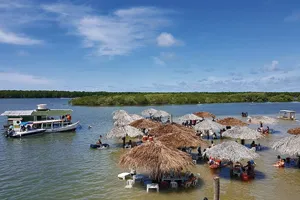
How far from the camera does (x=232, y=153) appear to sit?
1709 cm

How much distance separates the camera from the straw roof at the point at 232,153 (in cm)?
1692

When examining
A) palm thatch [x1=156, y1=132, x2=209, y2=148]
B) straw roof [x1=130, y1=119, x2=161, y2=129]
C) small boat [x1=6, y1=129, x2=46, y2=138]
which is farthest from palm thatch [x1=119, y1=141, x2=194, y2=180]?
small boat [x1=6, y1=129, x2=46, y2=138]

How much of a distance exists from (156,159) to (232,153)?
16.9ft

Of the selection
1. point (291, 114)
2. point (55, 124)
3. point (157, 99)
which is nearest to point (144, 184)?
point (55, 124)

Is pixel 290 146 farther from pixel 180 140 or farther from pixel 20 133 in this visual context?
pixel 20 133

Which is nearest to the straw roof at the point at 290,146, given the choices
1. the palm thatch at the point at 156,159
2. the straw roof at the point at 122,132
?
the palm thatch at the point at 156,159

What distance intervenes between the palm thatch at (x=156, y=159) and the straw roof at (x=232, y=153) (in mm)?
2638

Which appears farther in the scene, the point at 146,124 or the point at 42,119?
the point at 42,119

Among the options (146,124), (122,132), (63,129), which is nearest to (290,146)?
(122,132)

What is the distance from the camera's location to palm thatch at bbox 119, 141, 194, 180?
1482 centimetres

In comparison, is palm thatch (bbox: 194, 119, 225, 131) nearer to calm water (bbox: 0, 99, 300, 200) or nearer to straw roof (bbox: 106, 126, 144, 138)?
calm water (bbox: 0, 99, 300, 200)

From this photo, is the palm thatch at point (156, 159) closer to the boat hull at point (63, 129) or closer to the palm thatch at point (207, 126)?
the palm thatch at point (207, 126)

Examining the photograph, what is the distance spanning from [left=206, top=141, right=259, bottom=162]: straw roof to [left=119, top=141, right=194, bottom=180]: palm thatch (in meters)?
2.64

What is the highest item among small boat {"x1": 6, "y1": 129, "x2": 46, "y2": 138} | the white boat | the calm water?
the white boat
